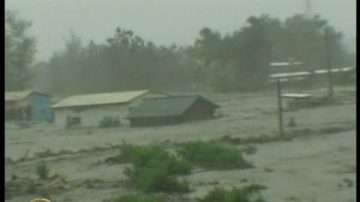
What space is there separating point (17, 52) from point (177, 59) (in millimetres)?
437

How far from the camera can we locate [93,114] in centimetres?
171

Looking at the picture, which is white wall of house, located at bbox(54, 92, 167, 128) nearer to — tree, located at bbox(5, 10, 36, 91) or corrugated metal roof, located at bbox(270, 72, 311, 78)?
tree, located at bbox(5, 10, 36, 91)

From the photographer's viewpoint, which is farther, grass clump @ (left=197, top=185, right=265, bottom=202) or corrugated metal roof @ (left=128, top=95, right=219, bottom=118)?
corrugated metal roof @ (left=128, top=95, right=219, bottom=118)

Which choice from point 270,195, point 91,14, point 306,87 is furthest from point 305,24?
point 91,14

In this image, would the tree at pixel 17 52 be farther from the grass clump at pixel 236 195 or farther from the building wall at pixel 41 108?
the grass clump at pixel 236 195

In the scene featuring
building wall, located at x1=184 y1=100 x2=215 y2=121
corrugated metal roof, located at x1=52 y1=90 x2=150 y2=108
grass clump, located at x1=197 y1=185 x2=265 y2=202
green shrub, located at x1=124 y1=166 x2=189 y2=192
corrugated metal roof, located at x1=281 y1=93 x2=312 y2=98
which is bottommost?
grass clump, located at x1=197 y1=185 x2=265 y2=202

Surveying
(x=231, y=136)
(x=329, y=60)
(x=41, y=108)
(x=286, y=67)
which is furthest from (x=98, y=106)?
(x=329, y=60)

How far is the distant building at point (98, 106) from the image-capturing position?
1698mm

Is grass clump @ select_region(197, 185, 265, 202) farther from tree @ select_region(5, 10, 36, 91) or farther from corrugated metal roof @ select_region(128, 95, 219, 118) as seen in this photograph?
tree @ select_region(5, 10, 36, 91)

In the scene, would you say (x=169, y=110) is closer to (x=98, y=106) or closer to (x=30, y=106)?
(x=98, y=106)

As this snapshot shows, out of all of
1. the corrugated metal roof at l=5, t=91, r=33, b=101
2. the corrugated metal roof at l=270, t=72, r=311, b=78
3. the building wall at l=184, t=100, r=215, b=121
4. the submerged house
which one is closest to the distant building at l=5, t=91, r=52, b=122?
the corrugated metal roof at l=5, t=91, r=33, b=101

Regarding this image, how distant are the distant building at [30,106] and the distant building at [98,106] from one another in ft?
0.08

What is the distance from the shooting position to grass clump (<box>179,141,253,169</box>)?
1.65 metres

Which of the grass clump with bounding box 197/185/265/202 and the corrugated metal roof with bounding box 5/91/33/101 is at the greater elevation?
the corrugated metal roof with bounding box 5/91/33/101
